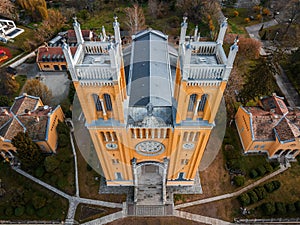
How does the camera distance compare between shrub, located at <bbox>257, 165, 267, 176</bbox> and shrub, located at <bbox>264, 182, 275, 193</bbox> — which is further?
shrub, located at <bbox>257, 165, 267, 176</bbox>

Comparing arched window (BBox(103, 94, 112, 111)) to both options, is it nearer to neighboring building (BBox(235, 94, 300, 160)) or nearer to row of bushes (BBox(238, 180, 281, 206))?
row of bushes (BBox(238, 180, 281, 206))

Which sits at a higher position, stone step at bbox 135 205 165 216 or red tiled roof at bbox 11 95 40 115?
red tiled roof at bbox 11 95 40 115

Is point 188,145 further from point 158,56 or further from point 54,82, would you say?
point 54,82

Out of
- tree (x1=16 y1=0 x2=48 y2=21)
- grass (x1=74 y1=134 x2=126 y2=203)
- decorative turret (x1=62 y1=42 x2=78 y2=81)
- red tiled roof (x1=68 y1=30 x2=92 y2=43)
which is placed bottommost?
grass (x1=74 y1=134 x2=126 y2=203)

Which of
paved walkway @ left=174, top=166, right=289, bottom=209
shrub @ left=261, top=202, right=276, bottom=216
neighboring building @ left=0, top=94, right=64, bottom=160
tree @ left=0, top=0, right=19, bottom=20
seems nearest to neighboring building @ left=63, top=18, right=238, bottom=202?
paved walkway @ left=174, top=166, right=289, bottom=209

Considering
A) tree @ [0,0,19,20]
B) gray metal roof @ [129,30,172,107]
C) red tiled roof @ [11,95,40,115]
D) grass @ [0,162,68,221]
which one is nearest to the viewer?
gray metal roof @ [129,30,172,107]

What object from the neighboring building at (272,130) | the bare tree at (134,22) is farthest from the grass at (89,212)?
the bare tree at (134,22)

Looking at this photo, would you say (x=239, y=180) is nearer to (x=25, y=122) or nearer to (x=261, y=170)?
(x=261, y=170)

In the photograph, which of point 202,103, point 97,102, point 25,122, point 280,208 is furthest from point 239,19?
point 25,122
